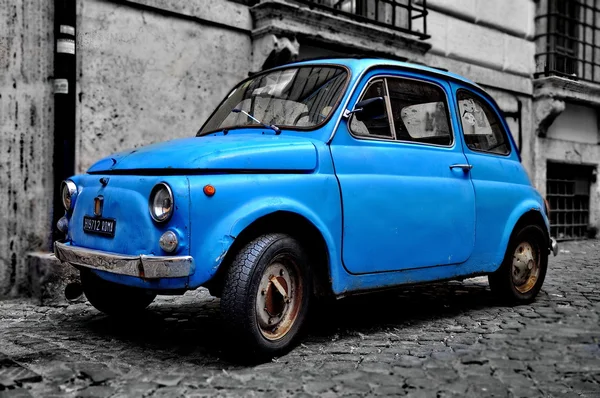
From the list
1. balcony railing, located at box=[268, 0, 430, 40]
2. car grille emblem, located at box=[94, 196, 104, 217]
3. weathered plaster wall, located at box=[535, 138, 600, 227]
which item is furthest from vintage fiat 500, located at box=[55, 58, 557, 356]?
weathered plaster wall, located at box=[535, 138, 600, 227]

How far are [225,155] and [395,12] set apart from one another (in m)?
6.96

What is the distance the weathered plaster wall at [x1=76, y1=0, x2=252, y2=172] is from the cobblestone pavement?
2073 millimetres

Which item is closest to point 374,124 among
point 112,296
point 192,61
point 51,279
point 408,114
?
point 408,114

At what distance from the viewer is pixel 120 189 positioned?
11.6 ft

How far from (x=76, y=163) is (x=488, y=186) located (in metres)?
3.99

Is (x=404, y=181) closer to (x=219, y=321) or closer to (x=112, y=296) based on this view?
(x=219, y=321)

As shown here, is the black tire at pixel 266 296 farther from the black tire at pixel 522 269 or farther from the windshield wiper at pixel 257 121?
the black tire at pixel 522 269

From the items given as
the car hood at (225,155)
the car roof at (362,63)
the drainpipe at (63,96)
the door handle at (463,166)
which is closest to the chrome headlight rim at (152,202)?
the car hood at (225,155)

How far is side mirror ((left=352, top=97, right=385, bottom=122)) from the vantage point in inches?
159

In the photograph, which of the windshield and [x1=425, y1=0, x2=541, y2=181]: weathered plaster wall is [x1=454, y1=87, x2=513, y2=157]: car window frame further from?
[x1=425, y1=0, x2=541, y2=181]: weathered plaster wall

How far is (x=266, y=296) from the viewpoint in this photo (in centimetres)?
355

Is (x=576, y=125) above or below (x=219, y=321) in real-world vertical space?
above

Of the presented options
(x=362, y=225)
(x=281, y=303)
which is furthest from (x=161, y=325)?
(x=362, y=225)

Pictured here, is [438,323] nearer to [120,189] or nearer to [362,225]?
[362,225]
